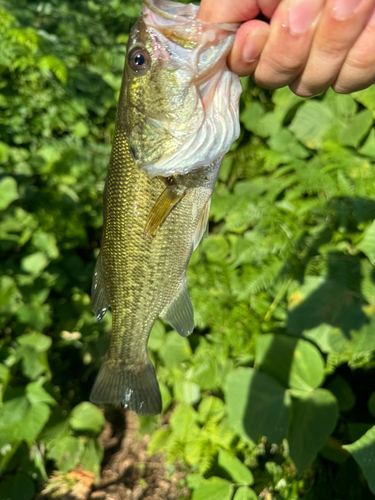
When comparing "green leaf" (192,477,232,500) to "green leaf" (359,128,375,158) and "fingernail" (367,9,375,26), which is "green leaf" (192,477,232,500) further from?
"fingernail" (367,9,375,26)

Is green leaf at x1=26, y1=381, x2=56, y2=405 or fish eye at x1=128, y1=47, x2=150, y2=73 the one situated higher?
fish eye at x1=128, y1=47, x2=150, y2=73

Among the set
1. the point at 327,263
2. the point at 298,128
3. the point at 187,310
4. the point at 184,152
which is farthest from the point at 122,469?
the point at 298,128

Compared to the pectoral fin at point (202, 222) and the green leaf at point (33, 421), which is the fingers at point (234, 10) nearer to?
the pectoral fin at point (202, 222)

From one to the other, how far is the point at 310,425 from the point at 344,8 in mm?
1850

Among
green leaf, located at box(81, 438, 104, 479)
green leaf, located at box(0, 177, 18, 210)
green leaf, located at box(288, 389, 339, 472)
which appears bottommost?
green leaf, located at box(81, 438, 104, 479)

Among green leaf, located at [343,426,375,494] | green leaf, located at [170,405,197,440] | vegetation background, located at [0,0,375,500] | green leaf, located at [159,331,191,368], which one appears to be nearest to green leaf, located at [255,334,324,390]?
vegetation background, located at [0,0,375,500]

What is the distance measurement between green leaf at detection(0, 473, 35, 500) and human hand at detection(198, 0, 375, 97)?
2.99m

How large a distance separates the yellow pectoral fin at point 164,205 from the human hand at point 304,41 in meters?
0.48

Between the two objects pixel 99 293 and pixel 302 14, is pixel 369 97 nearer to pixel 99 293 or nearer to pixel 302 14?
pixel 302 14

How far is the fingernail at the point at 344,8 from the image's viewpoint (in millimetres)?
926

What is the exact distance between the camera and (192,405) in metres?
2.79

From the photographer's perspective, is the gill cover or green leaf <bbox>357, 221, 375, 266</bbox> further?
green leaf <bbox>357, 221, 375, 266</bbox>

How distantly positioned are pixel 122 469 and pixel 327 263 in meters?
2.63

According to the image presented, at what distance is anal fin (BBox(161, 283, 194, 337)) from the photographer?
1.54 m
